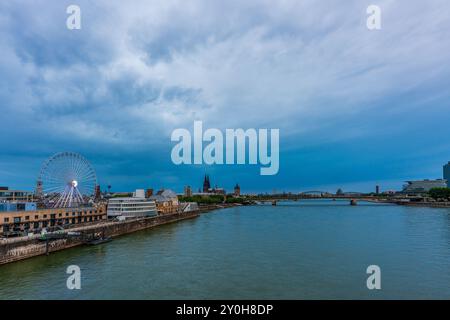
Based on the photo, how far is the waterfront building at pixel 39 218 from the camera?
41406 mm

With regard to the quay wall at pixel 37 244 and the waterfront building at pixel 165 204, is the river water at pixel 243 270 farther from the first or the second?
the waterfront building at pixel 165 204

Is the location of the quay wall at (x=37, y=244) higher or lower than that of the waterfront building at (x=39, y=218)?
lower

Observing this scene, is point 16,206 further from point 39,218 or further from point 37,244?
point 37,244

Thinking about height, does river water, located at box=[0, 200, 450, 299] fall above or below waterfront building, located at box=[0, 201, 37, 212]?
below

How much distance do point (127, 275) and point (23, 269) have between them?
32.5 feet

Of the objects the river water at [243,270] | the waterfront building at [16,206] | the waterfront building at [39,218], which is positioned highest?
the waterfront building at [16,206]

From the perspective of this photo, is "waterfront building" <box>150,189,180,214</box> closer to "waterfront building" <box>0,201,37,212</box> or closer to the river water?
"waterfront building" <box>0,201,37,212</box>

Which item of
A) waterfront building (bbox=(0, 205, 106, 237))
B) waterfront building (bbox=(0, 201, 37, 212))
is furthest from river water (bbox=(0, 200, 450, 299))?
waterfront building (bbox=(0, 201, 37, 212))

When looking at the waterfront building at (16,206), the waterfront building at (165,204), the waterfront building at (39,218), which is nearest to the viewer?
the waterfront building at (39,218)

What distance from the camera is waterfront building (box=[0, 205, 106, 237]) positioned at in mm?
41406

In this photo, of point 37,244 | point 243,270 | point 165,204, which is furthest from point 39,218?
point 165,204

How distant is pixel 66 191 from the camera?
62.6 m

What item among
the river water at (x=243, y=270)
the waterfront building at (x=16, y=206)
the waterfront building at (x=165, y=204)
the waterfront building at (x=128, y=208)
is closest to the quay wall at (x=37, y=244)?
the river water at (x=243, y=270)

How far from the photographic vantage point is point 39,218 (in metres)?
47.9
